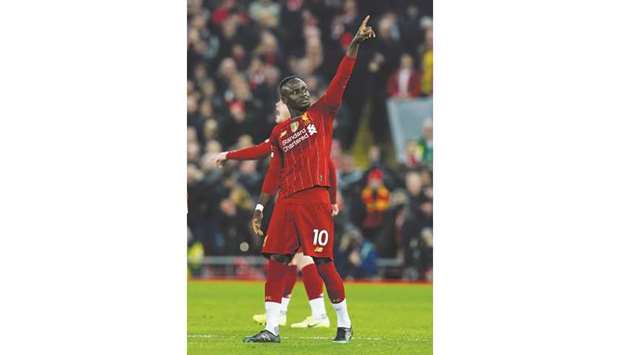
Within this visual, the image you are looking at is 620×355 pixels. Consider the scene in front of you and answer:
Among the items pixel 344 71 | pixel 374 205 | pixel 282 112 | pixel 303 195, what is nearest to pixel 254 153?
pixel 282 112

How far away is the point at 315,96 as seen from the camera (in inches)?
436

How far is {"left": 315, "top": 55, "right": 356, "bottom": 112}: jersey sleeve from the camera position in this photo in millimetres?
7457

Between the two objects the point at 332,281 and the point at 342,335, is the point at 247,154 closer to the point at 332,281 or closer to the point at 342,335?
the point at 332,281

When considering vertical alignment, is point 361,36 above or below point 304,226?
above

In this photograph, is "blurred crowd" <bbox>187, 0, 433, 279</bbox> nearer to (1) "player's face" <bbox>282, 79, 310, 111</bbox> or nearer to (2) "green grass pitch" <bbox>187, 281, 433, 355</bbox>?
(2) "green grass pitch" <bbox>187, 281, 433, 355</bbox>

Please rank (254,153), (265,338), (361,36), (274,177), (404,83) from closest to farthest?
(361,36)
(265,338)
(274,177)
(254,153)
(404,83)

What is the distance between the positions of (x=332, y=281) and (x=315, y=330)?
0.91m

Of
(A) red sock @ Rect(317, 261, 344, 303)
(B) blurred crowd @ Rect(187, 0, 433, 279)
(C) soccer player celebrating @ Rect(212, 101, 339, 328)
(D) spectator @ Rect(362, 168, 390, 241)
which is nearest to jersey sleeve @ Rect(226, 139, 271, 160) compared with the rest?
(C) soccer player celebrating @ Rect(212, 101, 339, 328)

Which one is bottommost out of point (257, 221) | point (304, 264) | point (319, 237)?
A: point (304, 264)

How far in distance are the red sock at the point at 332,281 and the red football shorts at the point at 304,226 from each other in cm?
7

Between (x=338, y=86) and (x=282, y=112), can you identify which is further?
(x=282, y=112)

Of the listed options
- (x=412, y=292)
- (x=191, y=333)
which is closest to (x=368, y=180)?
(x=412, y=292)
